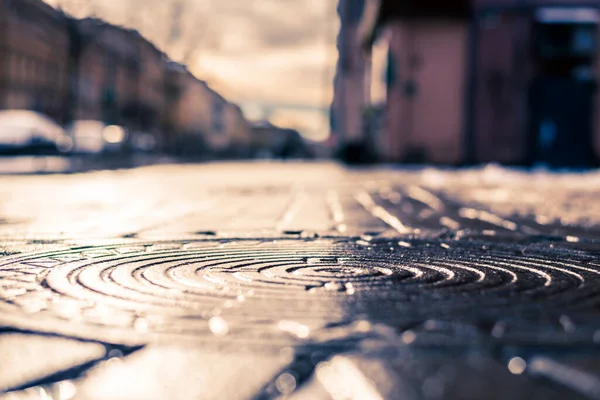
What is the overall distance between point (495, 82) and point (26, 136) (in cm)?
1874

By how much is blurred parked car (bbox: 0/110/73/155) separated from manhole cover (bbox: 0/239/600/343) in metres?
28.8

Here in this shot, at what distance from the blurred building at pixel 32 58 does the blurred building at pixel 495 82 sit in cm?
1711

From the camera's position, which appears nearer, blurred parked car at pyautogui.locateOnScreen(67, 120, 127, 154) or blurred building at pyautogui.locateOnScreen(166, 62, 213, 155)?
blurred parked car at pyautogui.locateOnScreen(67, 120, 127, 154)

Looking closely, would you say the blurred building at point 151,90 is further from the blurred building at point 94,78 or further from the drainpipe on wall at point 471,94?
the drainpipe on wall at point 471,94

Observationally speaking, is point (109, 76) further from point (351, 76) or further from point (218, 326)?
point (218, 326)

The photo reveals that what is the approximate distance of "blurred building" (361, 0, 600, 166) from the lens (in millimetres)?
32844

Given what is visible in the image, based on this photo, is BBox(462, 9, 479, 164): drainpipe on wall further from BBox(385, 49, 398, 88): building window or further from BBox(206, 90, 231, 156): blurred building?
BBox(206, 90, 231, 156): blurred building

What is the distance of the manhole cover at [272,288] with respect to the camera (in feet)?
8.96

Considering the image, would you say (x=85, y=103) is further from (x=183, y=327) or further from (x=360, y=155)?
(x=183, y=327)


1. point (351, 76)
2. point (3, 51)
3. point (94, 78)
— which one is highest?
point (3, 51)

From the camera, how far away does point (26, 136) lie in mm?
33031

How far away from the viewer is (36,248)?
5160 mm

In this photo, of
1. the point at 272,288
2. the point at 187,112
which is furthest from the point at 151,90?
the point at 272,288

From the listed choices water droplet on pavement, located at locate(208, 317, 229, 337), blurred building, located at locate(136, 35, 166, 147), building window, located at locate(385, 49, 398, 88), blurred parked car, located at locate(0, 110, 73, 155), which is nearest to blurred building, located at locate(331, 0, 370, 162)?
blurred building, located at locate(136, 35, 166, 147)
